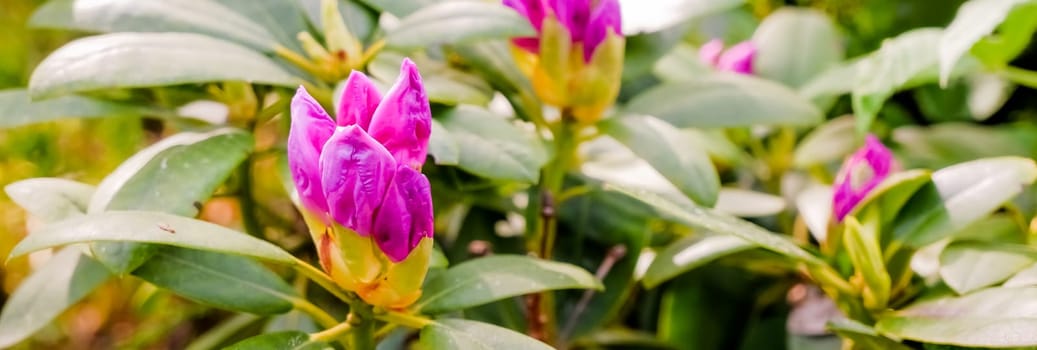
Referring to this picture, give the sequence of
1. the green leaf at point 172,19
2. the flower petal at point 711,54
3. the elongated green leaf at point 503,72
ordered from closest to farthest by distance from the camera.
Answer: the green leaf at point 172,19 < the elongated green leaf at point 503,72 < the flower petal at point 711,54

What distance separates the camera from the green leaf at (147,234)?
552 millimetres

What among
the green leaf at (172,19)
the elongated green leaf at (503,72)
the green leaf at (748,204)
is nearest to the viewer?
the green leaf at (172,19)

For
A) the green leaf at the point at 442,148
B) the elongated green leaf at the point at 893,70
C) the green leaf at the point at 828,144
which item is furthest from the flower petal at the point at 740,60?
the green leaf at the point at 442,148

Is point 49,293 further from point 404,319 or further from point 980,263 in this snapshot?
point 980,263

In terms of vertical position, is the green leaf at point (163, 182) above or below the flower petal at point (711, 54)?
above

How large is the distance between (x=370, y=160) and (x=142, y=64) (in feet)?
0.71

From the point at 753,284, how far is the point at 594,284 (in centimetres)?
54

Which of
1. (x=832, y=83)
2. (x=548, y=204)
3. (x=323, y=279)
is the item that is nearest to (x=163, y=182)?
(x=323, y=279)

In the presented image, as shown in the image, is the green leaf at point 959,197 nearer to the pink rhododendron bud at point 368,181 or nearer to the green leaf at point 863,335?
the green leaf at point 863,335

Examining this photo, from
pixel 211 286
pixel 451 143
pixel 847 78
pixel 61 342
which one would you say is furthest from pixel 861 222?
pixel 61 342

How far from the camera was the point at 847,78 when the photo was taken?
1027mm

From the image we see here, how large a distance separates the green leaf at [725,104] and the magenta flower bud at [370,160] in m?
0.36

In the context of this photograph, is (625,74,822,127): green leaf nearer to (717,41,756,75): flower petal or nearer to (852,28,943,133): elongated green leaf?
(852,28,943,133): elongated green leaf

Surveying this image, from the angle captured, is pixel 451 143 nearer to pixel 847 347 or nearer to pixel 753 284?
pixel 847 347
